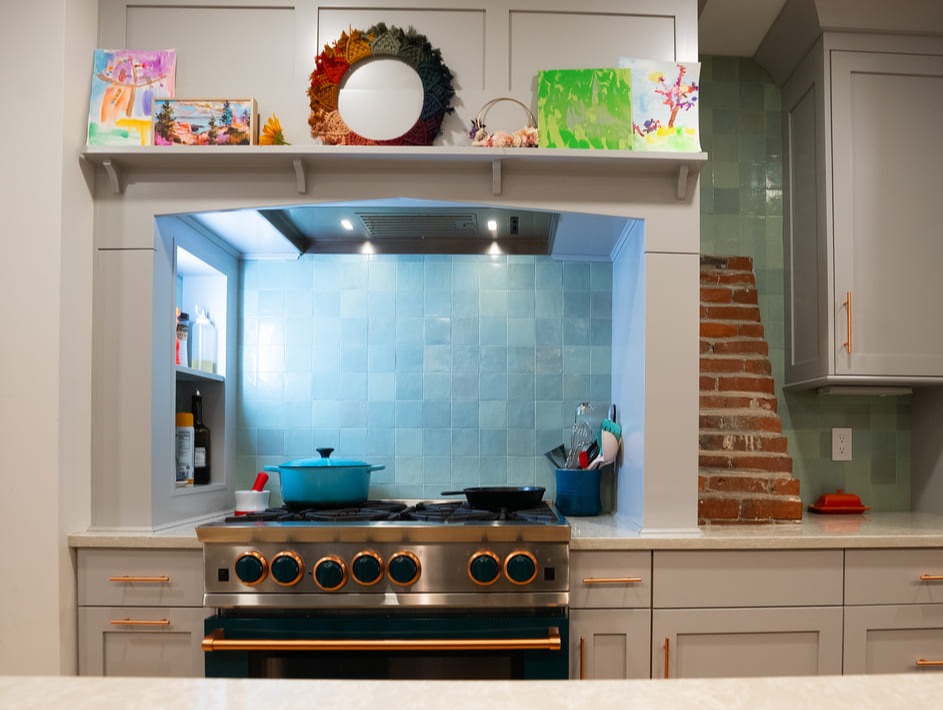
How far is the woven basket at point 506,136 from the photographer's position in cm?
233

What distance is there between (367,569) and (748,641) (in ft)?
3.36

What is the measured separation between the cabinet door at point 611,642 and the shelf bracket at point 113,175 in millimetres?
1701

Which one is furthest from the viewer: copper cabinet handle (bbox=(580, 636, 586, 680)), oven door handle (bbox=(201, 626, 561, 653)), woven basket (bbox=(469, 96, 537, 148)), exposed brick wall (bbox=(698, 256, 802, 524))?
exposed brick wall (bbox=(698, 256, 802, 524))

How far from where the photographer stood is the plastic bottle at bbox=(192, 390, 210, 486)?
Answer: 2781mm

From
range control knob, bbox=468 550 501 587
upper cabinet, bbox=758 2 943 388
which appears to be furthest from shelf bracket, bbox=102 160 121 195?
upper cabinet, bbox=758 2 943 388

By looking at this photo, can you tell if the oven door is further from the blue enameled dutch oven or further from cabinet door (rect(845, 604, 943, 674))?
cabinet door (rect(845, 604, 943, 674))

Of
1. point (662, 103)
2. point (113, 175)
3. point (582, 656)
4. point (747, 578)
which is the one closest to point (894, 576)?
point (747, 578)

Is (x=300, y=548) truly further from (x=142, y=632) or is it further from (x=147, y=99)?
(x=147, y=99)

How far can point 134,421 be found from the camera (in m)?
2.37

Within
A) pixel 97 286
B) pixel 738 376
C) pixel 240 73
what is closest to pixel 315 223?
pixel 240 73

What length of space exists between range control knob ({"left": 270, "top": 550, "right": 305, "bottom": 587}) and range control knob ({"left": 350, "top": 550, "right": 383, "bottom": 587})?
0.47 feet

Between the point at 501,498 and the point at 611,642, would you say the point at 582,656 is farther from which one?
the point at 501,498

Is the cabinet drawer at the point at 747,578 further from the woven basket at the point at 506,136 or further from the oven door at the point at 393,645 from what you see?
the woven basket at the point at 506,136

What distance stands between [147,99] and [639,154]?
1.38 meters
